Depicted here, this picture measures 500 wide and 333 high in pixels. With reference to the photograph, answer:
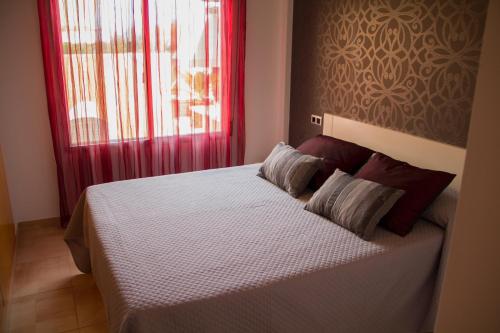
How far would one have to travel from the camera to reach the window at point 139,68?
128 inches

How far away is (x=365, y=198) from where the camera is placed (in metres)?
2.29

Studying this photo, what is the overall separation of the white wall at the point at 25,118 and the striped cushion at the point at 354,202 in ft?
7.44

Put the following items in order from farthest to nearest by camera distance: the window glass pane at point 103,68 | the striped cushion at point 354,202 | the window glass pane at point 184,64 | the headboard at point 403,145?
the window glass pane at point 184,64 < the window glass pane at point 103,68 < the headboard at point 403,145 < the striped cushion at point 354,202

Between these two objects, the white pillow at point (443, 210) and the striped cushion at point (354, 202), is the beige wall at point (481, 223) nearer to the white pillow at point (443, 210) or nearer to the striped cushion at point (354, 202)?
the striped cushion at point (354, 202)

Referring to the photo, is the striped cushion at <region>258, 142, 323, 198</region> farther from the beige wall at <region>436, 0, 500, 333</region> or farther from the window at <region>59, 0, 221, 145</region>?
the beige wall at <region>436, 0, 500, 333</region>

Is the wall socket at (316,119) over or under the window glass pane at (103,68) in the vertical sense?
under

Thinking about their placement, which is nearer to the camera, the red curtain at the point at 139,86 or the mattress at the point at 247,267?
the mattress at the point at 247,267

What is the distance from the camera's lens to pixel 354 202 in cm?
231

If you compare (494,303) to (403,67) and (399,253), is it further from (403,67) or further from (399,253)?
(403,67)

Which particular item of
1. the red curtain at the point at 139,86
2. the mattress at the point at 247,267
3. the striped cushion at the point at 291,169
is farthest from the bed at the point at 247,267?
the red curtain at the point at 139,86

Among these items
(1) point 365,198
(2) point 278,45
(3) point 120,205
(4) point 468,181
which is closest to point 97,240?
(3) point 120,205

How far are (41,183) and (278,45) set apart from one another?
2.49 meters

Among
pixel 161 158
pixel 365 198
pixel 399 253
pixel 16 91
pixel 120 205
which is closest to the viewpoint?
pixel 399 253

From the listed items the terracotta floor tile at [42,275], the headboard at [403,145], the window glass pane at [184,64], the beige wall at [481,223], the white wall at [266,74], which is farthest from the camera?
the white wall at [266,74]
